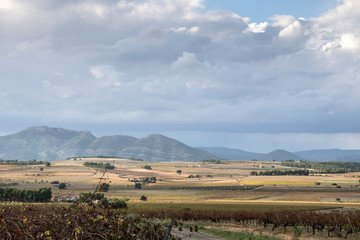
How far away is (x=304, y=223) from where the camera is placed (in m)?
46.1

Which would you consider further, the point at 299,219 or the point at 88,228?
the point at 299,219

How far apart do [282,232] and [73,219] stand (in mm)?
39223

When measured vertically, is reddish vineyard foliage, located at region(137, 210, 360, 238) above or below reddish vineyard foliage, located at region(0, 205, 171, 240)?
below

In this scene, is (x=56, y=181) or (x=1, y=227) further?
(x=56, y=181)

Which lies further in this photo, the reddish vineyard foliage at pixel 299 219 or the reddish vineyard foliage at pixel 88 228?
the reddish vineyard foliage at pixel 299 219

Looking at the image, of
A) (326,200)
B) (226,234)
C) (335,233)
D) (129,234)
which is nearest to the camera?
(129,234)

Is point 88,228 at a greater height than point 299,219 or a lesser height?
greater

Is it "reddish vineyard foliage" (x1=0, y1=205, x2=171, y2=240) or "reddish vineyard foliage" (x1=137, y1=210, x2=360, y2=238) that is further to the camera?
"reddish vineyard foliage" (x1=137, y1=210, x2=360, y2=238)

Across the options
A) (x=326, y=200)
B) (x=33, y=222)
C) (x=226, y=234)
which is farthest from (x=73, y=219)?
(x=326, y=200)

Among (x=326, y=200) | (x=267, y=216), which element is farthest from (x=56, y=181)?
(x=267, y=216)

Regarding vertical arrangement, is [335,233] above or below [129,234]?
below

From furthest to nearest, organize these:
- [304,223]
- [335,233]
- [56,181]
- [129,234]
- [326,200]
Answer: [56,181] → [326,200] → [304,223] → [335,233] → [129,234]

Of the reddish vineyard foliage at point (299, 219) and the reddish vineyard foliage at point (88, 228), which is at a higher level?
the reddish vineyard foliage at point (88, 228)

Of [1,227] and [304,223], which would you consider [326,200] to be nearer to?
[304,223]
